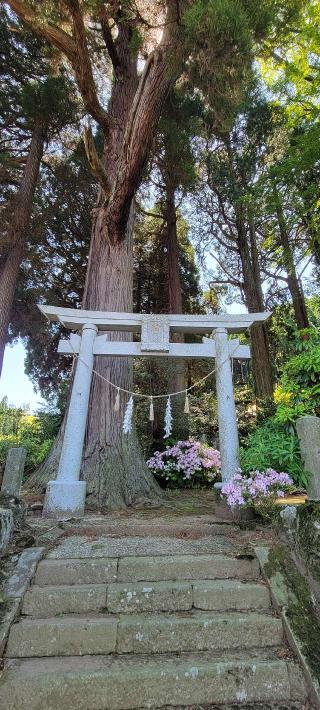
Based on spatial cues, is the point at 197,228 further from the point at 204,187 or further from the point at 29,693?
the point at 29,693

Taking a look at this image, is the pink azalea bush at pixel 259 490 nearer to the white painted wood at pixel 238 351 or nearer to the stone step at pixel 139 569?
the stone step at pixel 139 569

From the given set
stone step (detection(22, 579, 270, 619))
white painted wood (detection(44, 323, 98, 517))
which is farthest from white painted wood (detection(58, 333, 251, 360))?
stone step (detection(22, 579, 270, 619))

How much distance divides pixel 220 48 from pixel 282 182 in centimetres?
445

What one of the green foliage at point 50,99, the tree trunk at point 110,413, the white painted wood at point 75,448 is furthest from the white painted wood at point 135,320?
the green foliage at point 50,99

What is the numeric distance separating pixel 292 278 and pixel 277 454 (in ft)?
25.8

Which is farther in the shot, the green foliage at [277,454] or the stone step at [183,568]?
the green foliage at [277,454]

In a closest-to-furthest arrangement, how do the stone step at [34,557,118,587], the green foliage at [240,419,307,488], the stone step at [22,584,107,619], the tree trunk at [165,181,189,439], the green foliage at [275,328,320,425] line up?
the stone step at [22,584,107,619] < the stone step at [34,557,118,587] < the green foliage at [240,419,307,488] < the green foliage at [275,328,320,425] < the tree trunk at [165,181,189,439]

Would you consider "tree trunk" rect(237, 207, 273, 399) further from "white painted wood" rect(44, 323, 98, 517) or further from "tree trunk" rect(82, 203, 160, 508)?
"white painted wood" rect(44, 323, 98, 517)

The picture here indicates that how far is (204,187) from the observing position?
450 inches

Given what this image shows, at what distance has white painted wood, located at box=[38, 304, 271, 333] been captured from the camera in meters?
4.38

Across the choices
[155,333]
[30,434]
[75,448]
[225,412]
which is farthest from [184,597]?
[30,434]

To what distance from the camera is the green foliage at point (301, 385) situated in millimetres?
4039

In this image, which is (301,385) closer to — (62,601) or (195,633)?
(195,633)

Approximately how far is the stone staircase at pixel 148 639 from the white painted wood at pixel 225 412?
153cm
